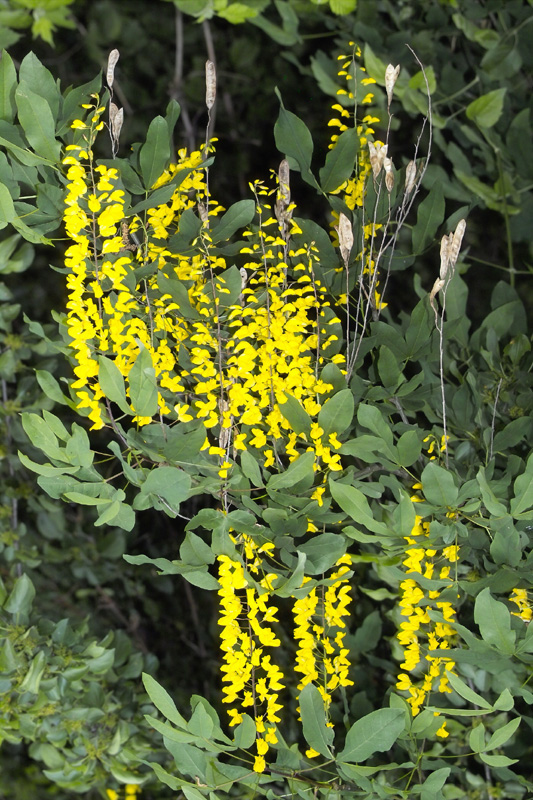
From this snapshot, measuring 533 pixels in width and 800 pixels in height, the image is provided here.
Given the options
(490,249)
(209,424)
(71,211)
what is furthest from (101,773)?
(490,249)

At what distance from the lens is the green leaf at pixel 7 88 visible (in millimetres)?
556

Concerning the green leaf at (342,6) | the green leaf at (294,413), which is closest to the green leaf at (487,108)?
the green leaf at (342,6)

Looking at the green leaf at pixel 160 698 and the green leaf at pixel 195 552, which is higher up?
the green leaf at pixel 195 552

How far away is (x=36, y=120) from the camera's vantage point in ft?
1.75

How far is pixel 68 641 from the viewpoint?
836 mm

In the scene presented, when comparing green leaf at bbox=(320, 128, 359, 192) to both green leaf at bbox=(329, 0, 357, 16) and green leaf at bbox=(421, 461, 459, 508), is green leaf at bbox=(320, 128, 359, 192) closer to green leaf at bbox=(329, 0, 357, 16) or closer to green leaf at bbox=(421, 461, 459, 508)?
green leaf at bbox=(421, 461, 459, 508)

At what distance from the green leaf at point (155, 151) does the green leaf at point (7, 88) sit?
0.10 m

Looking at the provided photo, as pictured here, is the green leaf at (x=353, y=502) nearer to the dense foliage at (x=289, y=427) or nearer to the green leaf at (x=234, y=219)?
the dense foliage at (x=289, y=427)

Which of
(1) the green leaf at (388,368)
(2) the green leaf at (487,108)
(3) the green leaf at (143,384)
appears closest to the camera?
(3) the green leaf at (143,384)

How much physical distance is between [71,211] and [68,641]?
1.58 ft

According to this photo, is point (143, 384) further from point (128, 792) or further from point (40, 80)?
point (128, 792)

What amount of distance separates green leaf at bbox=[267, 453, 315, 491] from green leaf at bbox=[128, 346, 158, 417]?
3.6 inches

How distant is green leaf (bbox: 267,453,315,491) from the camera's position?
0.52 m

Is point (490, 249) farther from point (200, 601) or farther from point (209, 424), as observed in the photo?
point (209, 424)
